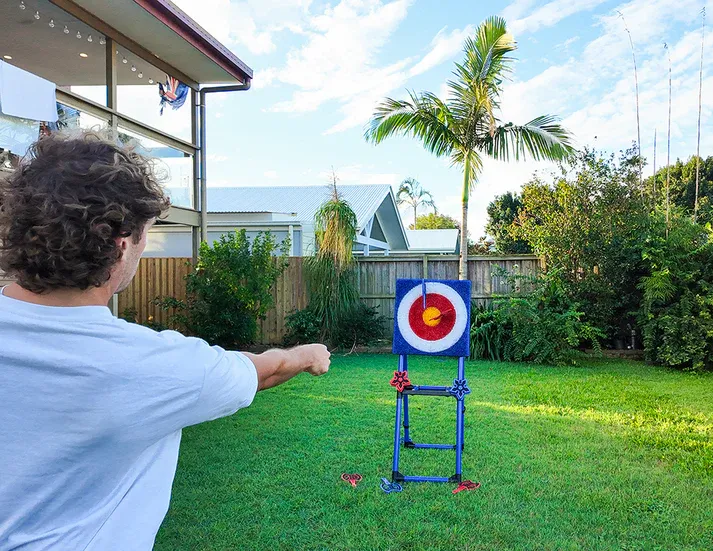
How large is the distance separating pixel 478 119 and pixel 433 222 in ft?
88.8

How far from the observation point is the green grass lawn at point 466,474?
2996 mm

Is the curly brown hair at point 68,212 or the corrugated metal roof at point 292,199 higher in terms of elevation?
the corrugated metal roof at point 292,199

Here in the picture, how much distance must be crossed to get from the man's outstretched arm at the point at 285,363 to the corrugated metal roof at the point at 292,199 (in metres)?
12.7

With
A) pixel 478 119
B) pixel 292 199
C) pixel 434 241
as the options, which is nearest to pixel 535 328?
pixel 478 119

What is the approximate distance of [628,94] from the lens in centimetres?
956

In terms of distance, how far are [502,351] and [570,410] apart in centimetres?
333

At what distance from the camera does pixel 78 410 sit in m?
A: 0.85

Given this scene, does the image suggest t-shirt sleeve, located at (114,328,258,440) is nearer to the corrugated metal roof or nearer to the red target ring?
the red target ring

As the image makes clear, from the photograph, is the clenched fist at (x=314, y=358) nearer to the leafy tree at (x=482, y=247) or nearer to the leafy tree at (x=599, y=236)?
the leafy tree at (x=599, y=236)

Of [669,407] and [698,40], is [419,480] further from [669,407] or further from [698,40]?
[698,40]

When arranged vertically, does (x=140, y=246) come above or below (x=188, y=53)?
below

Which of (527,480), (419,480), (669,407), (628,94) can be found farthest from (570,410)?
(628,94)

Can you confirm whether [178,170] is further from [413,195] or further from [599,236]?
[413,195]

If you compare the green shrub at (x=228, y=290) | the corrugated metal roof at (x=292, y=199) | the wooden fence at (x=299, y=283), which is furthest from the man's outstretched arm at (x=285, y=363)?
the corrugated metal roof at (x=292, y=199)
